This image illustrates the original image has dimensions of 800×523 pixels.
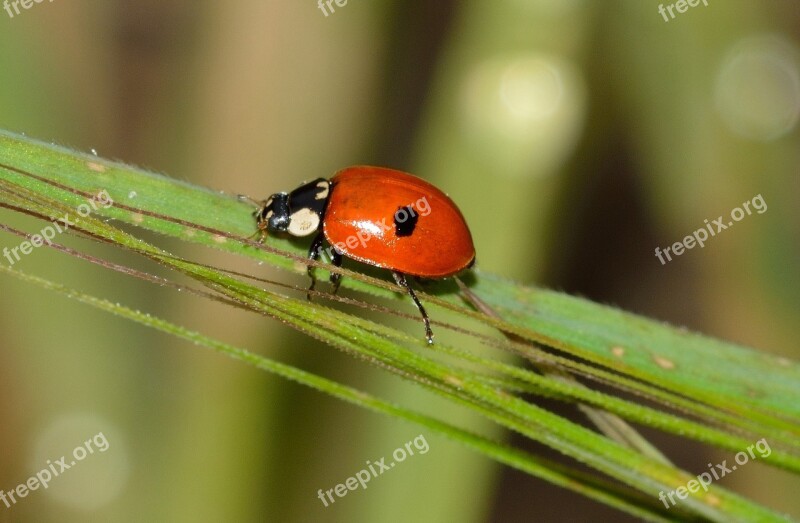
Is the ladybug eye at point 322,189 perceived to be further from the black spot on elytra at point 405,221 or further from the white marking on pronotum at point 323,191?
the black spot on elytra at point 405,221

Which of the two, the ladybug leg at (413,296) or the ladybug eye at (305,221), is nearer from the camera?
the ladybug leg at (413,296)

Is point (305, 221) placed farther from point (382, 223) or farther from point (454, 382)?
point (454, 382)

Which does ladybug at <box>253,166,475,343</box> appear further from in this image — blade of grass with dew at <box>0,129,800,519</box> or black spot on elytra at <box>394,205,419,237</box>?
blade of grass with dew at <box>0,129,800,519</box>

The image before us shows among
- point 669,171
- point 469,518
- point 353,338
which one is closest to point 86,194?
point 353,338

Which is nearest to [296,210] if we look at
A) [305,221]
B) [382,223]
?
[305,221]

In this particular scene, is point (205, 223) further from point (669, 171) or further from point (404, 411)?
point (669, 171)

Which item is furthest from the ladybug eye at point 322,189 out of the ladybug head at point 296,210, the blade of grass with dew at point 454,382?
the blade of grass with dew at point 454,382
